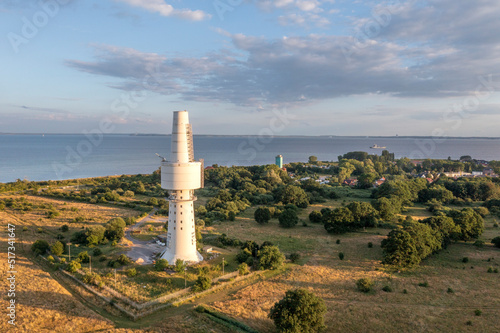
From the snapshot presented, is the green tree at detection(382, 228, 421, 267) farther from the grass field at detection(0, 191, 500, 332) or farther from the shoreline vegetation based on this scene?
the grass field at detection(0, 191, 500, 332)

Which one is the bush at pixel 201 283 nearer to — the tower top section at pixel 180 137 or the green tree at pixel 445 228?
the tower top section at pixel 180 137

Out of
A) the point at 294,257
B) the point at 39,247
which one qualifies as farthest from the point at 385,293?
the point at 39,247

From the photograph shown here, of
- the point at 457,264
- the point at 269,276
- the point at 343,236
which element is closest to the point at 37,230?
the point at 269,276

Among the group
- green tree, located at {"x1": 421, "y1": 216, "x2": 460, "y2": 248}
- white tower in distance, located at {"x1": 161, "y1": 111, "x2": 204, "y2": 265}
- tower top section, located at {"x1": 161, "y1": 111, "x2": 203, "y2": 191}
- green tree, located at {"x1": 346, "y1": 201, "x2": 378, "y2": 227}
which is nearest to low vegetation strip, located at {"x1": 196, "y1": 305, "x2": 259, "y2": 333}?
white tower in distance, located at {"x1": 161, "y1": 111, "x2": 204, "y2": 265}

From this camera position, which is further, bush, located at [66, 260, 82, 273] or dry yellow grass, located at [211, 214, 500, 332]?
bush, located at [66, 260, 82, 273]

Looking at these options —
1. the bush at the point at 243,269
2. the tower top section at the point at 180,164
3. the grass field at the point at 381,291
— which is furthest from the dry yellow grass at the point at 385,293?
the tower top section at the point at 180,164

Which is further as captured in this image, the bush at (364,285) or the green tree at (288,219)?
the green tree at (288,219)

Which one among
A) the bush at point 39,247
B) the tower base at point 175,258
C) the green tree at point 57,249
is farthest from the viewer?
the bush at point 39,247
